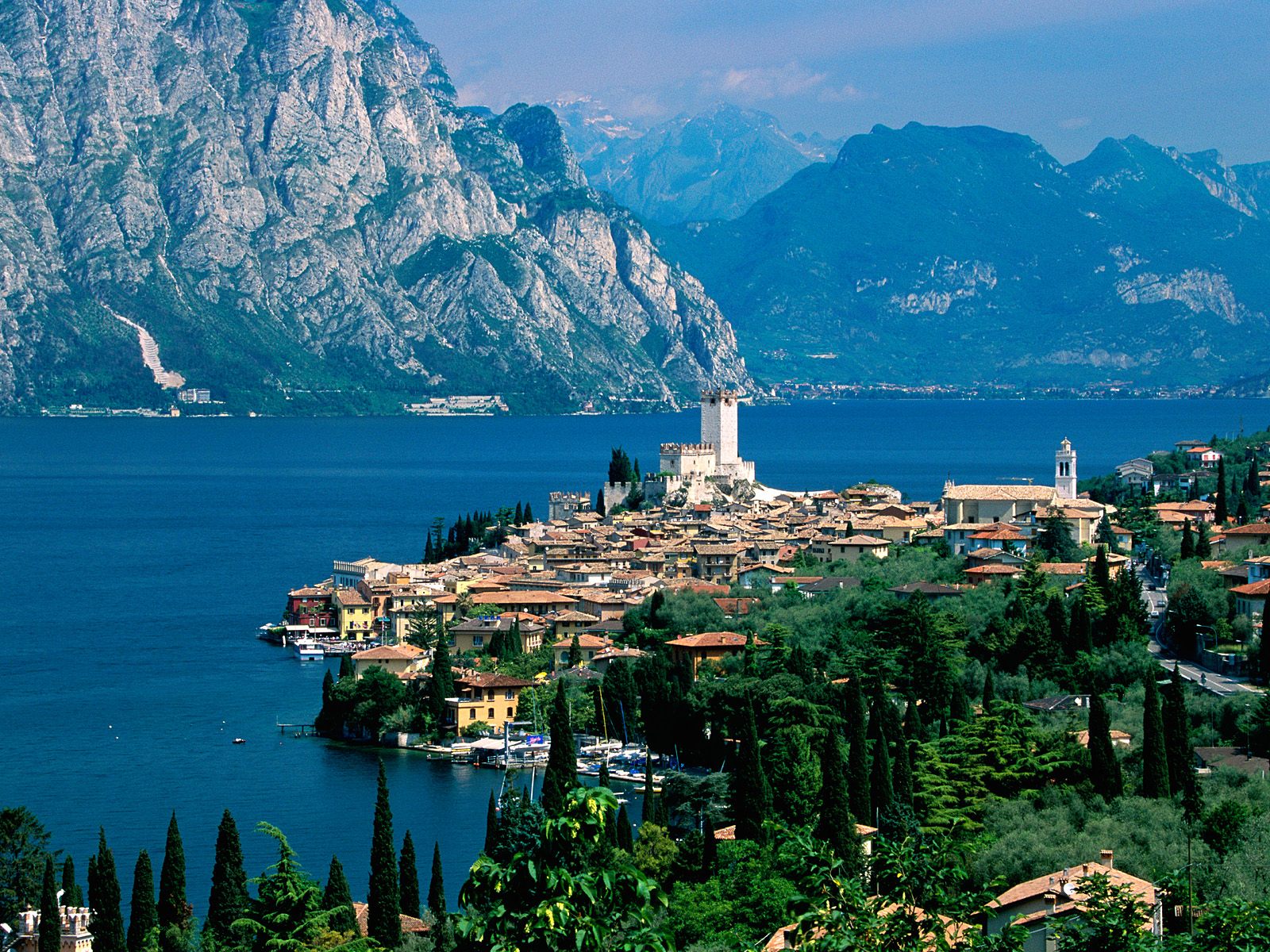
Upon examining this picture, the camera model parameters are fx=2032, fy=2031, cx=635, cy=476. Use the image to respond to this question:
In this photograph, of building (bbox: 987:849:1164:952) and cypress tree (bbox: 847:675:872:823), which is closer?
building (bbox: 987:849:1164:952)

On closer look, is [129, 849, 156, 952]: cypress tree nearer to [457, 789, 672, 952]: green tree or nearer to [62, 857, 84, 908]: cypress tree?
[62, 857, 84, 908]: cypress tree

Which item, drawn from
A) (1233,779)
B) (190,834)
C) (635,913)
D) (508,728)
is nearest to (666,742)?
(508,728)

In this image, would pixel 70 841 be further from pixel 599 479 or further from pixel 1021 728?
pixel 599 479

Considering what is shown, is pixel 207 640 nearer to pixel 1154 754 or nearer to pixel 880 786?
pixel 880 786

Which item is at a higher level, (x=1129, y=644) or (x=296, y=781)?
(x=1129, y=644)

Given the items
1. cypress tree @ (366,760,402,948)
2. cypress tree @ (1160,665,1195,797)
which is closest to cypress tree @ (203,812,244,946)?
cypress tree @ (366,760,402,948)

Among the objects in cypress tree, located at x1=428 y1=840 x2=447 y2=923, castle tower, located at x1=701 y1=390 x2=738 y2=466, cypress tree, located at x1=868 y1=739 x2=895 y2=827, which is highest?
castle tower, located at x1=701 y1=390 x2=738 y2=466

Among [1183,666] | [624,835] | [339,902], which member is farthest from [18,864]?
[1183,666]
